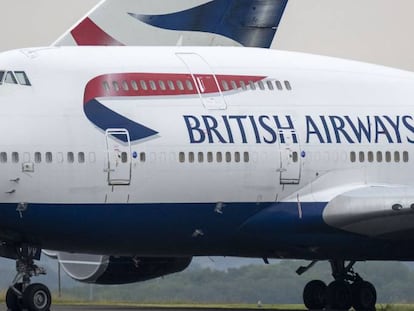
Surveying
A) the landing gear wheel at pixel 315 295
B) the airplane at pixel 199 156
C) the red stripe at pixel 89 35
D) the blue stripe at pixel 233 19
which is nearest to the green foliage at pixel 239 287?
the landing gear wheel at pixel 315 295

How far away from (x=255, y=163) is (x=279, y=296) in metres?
12.7

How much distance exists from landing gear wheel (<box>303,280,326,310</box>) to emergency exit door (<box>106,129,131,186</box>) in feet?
26.7

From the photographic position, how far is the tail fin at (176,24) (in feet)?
115

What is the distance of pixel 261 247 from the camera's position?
1292 inches

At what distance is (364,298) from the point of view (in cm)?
3684

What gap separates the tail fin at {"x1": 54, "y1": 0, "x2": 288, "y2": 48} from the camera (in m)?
34.9

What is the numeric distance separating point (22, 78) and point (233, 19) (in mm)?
9118

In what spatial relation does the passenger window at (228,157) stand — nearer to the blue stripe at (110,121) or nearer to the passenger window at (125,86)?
the blue stripe at (110,121)

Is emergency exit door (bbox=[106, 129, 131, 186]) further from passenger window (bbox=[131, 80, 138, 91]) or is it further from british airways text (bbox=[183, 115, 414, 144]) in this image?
british airways text (bbox=[183, 115, 414, 144])

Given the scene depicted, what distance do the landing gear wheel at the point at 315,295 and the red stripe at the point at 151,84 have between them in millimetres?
6867

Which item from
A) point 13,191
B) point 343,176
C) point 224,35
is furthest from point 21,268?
point 224,35

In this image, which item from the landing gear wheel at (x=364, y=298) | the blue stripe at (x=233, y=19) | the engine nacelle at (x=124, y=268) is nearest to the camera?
the engine nacelle at (x=124, y=268)

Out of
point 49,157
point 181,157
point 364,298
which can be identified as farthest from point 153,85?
point 364,298

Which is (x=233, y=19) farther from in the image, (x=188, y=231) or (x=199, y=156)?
(x=188, y=231)
